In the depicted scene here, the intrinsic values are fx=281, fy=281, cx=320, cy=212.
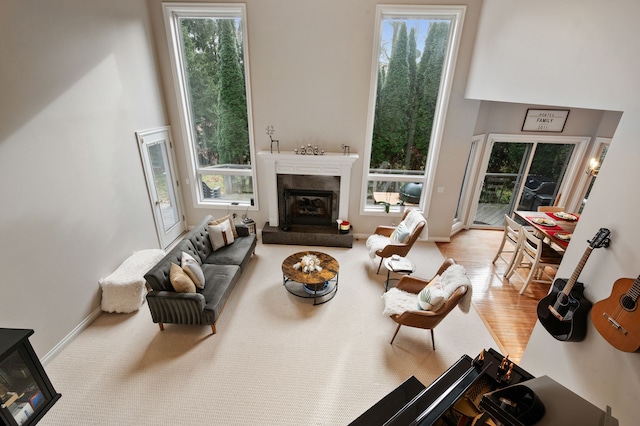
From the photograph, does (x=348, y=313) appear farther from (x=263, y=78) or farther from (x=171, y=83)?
(x=171, y=83)

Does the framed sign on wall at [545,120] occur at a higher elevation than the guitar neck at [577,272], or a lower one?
higher

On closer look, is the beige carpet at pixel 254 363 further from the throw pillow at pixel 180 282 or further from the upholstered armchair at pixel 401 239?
the upholstered armchair at pixel 401 239

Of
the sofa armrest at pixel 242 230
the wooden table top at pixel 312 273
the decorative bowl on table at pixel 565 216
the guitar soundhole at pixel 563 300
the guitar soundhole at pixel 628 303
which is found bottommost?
the wooden table top at pixel 312 273

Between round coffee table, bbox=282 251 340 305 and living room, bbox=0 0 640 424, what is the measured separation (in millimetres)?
1727

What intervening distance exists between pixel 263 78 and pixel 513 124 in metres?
4.73

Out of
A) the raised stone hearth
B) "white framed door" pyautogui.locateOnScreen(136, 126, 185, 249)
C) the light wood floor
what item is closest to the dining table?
the light wood floor

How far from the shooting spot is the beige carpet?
2.60 metres

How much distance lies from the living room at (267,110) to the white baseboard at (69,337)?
0.03 meters

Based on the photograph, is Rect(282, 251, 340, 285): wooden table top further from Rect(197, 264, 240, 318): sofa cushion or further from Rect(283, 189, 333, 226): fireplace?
Rect(283, 189, 333, 226): fireplace

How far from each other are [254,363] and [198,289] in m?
1.15

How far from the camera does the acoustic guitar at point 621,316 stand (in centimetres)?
177

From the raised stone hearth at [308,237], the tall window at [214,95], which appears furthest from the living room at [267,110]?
the raised stone hearth at [308,237]

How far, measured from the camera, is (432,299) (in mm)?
3078

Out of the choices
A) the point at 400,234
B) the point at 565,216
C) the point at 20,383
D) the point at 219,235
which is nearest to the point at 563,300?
the point at 400,234
